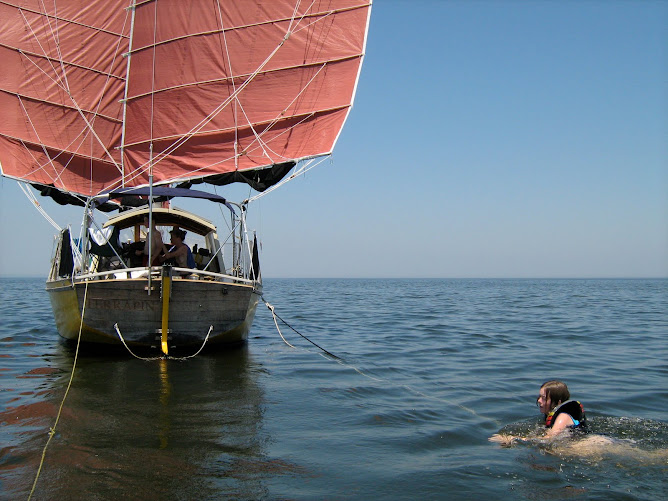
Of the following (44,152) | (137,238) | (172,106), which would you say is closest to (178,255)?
(137,238)

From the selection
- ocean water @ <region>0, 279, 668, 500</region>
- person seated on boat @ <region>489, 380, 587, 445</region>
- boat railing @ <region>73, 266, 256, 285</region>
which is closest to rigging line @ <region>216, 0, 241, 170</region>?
ocean water @ <region>0, 279, 668, 500</region>

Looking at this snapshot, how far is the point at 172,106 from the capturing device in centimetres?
1563

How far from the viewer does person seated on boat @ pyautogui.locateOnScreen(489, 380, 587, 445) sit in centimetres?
584

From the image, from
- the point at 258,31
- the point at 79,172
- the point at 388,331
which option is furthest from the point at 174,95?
the point at 388,331

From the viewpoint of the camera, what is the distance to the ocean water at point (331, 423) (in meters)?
4.59

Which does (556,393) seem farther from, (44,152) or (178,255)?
(44,152)

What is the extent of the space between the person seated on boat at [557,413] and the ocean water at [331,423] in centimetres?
19

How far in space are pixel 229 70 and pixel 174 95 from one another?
1623 mm

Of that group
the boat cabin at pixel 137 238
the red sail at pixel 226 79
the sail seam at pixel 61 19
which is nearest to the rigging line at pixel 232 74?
the red sail at pixel 226 79

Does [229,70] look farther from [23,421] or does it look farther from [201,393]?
[23,421]

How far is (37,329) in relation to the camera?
1605 centimetres

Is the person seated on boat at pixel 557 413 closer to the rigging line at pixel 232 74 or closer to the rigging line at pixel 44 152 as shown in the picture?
the rigging line at pixel 232 74

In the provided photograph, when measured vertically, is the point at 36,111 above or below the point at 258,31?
below

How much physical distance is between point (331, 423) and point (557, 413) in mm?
2393
